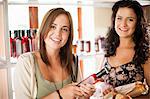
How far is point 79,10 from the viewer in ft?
4.28

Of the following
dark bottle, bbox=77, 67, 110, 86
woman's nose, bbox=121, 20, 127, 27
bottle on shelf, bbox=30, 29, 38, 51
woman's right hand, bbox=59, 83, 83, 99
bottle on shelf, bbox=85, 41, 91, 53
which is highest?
woman's nose, bbox=121, 20, 127, 27

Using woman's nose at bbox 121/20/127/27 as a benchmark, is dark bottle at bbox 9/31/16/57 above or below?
below

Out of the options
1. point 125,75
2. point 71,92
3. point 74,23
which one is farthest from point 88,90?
point 74,23

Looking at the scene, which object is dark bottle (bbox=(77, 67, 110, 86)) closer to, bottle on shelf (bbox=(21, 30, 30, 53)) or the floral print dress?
the floral print dress

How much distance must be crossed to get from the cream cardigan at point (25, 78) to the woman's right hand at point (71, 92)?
146 mm

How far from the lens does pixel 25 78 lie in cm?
114

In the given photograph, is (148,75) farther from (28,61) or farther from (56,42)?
(28,61)

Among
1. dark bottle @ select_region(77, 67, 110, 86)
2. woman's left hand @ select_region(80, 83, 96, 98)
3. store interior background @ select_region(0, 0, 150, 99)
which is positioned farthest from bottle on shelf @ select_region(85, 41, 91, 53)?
woman's left hand @ select_region(80, 83, 96, 98)

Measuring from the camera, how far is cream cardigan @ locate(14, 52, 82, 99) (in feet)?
3.75

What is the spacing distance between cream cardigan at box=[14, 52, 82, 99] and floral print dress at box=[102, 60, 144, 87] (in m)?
0.38

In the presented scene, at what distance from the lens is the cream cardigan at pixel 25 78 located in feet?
3.75

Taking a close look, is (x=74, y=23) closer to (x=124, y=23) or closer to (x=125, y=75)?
(x=124, y=23)

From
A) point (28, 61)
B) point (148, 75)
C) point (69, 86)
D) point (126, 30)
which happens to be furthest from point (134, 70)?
point (28, 61)

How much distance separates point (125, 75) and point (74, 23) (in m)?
0.39
